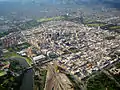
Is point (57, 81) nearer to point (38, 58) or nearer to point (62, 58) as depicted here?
point (62, 58)

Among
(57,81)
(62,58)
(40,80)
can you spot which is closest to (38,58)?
(62,58)

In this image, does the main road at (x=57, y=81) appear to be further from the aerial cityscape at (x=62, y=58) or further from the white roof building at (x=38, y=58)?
the white roof building at (x=38, y=58)

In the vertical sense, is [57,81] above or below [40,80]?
above

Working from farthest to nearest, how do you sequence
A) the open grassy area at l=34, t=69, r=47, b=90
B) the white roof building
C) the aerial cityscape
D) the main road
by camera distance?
the white roof building, the aerial cityscape, the open grassy area at l=34, t=69, r=47, b=90, the main road

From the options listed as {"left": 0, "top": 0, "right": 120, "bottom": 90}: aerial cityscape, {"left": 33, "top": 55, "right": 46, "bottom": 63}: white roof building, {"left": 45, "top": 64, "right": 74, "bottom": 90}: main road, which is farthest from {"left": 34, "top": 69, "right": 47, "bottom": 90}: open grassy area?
{"left": 33, "top": 55, "right": 46, "bottom": 63}: white roof building

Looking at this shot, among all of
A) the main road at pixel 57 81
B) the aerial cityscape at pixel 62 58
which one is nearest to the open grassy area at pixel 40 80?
the aerial cityscape at pixel 62 58

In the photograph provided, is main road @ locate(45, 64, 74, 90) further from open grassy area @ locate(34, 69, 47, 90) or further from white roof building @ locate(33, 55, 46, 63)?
white roof building @ locate(33, 55, 46, 63)

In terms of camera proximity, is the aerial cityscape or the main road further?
the aerial cityscape

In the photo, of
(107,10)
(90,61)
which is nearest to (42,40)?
(90,61)

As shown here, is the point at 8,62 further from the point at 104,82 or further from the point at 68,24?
the point at 68,24

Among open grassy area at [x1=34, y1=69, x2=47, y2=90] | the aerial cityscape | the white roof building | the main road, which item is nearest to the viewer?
the main road

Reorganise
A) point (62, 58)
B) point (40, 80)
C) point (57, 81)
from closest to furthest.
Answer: point (57, 81)
point (40, 80)
point (62, 58)

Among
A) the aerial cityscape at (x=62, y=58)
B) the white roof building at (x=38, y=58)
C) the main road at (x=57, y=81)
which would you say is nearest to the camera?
the main road at (x=57, y=81)
